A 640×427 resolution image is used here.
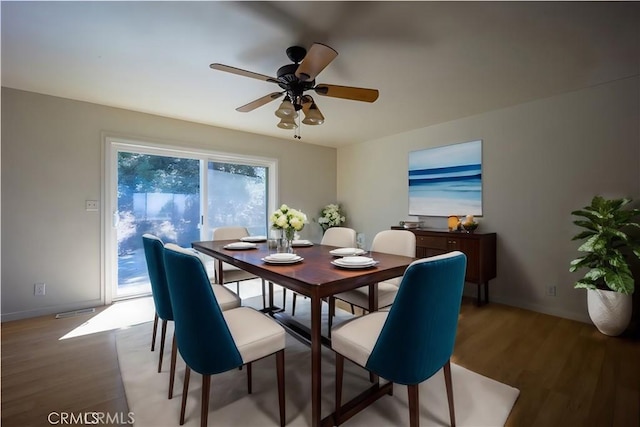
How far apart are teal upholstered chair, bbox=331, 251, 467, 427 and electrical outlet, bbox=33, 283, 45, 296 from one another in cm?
351

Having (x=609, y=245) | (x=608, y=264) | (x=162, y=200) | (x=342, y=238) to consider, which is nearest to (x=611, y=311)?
(x=608, y=264)

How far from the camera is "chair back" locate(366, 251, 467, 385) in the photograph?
44.4 inches

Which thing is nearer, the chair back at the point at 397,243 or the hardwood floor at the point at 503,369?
the hardwood floor at the point at 503,369

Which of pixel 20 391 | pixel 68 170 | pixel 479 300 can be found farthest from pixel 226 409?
pixel 68 170

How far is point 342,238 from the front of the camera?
2838 mm

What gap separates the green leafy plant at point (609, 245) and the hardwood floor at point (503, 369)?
507 mm

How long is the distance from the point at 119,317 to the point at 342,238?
2.48 metres

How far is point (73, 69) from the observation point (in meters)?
2.41

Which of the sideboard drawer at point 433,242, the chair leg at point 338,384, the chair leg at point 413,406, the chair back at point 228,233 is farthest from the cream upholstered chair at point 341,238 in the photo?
the chair leg at point 413,406

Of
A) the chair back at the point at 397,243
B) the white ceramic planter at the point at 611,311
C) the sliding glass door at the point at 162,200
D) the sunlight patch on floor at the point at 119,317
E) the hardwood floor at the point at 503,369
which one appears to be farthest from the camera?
the sliding glass door at the point at 162,200

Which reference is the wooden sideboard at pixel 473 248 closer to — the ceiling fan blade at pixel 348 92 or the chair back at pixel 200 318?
the ceiling fan blade at pixel 348 92

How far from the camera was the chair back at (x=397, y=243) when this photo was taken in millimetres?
2293

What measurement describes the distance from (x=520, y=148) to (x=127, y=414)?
13.7 ft

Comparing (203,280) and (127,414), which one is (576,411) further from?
(127,414)
